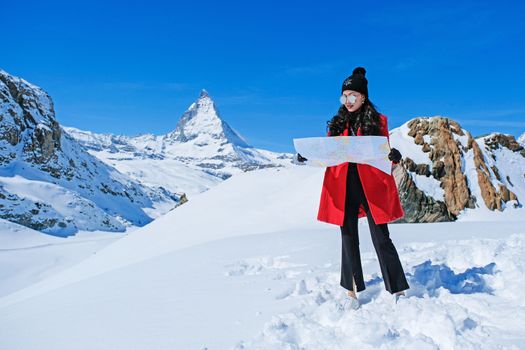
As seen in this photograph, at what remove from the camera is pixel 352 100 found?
371 centimetres

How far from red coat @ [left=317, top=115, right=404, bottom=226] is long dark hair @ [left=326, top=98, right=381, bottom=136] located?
0.20 feet

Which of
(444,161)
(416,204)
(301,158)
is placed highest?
(444,161)

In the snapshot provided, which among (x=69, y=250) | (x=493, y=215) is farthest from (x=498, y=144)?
(x=69, y=250)

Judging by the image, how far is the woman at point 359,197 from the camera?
3.52 metres

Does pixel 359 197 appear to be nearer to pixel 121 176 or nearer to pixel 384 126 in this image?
pixel 384 126

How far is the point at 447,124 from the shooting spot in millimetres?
16078

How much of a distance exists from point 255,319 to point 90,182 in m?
149

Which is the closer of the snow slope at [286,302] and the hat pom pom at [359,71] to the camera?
the snow slope at [286,302]

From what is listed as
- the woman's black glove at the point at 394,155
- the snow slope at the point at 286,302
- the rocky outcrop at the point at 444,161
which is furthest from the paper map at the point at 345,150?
the rocky outcrop at the point at 444,161

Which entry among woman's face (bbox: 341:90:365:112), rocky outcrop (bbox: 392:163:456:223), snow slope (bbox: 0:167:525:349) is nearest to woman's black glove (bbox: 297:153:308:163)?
woman's face (bbox: 341:90:365:112)

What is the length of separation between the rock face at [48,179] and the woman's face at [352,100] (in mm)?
86998

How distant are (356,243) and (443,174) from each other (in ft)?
40.6

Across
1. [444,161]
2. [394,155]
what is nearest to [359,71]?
[394,155]

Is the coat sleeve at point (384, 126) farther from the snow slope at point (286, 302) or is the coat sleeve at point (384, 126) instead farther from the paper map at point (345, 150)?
the snow slope at point (286, 302)
